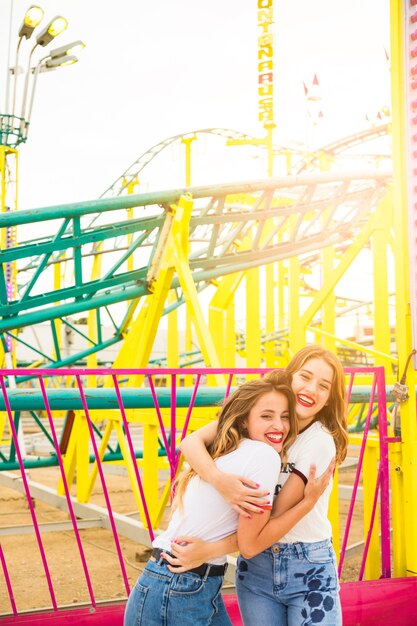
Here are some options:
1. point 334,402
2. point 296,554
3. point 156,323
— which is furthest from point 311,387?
point 156,323

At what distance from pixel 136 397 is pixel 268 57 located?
641 inches

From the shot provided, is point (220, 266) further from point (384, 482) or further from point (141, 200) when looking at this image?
point (384, 482)

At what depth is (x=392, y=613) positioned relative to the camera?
9.93ft

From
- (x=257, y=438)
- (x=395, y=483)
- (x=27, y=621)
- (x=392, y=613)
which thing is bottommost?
(x=392, y=613)

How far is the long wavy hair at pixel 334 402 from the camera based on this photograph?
2188 mm

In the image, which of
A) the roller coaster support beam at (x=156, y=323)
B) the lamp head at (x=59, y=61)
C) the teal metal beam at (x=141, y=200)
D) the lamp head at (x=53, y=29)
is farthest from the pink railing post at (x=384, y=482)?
the lamp head at (x=59, y=61)

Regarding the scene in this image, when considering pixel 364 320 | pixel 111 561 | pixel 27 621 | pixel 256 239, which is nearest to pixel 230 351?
pixel 256 239

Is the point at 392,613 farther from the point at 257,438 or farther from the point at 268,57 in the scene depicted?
the point at 268,57

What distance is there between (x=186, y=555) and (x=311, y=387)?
2.31 ft

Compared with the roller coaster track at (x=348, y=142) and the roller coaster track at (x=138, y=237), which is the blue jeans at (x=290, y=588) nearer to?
the roller coaster track at (x=138, y=237)

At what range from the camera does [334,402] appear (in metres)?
2.21

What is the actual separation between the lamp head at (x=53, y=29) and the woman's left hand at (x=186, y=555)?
38.8 feet

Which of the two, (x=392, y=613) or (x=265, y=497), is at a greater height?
(x=265, y=497)

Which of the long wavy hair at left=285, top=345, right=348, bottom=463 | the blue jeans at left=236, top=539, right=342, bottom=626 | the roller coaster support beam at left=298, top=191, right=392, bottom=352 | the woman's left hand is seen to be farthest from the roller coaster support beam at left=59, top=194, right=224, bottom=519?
the woman's left hand
